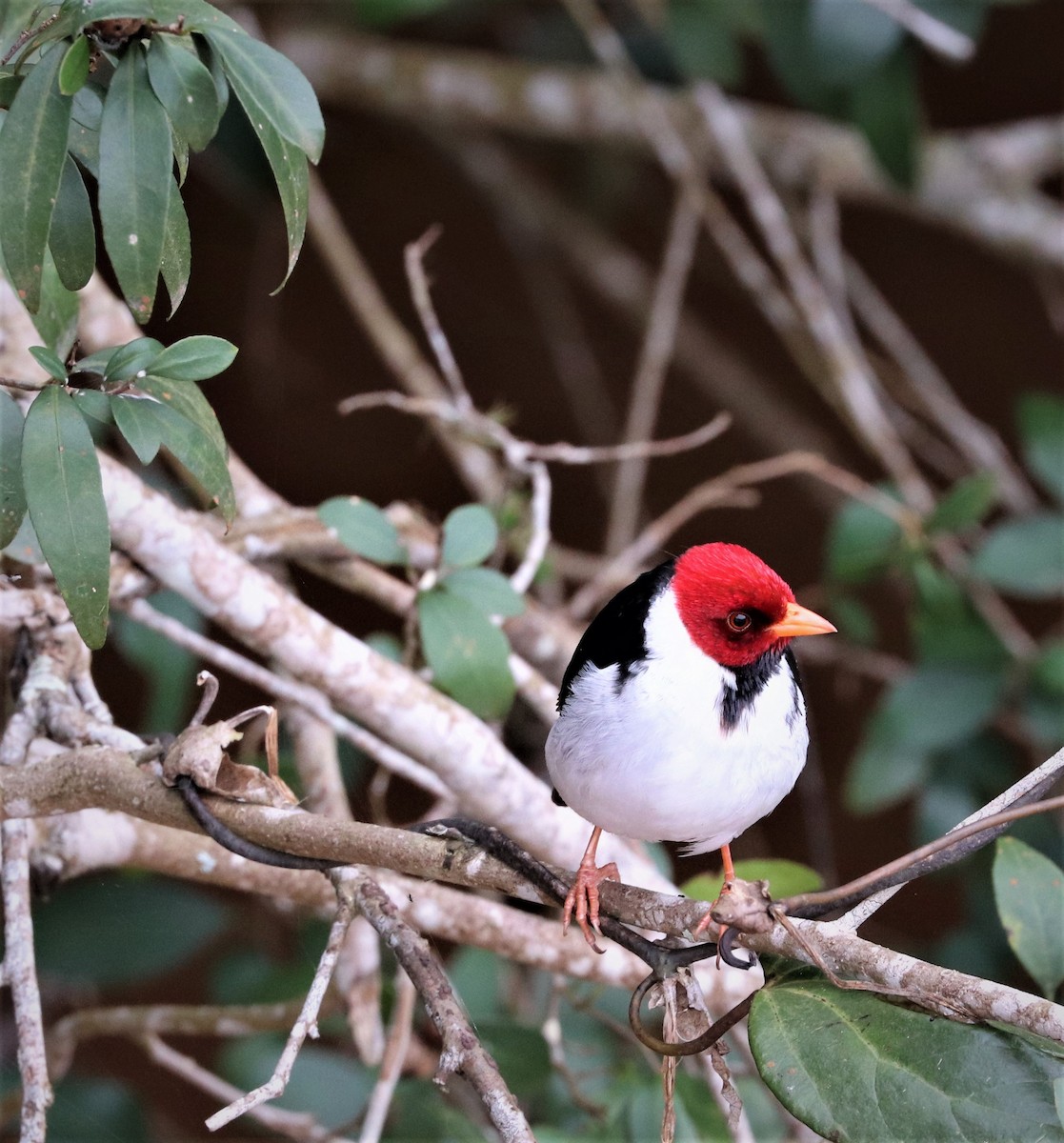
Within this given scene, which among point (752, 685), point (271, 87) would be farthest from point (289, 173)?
point (752, 685)

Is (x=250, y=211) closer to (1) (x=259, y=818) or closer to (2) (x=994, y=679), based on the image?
(2) (x=994, y=679)

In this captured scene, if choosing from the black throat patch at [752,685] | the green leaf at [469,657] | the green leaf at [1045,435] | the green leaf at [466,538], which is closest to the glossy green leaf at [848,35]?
the green leaf at [1045,435]

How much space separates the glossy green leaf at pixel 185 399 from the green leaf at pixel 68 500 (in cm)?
7

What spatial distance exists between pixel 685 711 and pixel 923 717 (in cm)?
148

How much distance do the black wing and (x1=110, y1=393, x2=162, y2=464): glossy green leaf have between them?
1.69 ft

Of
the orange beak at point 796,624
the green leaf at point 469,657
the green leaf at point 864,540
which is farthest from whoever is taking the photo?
the green leaf at point 864,540

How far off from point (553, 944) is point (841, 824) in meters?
2.75

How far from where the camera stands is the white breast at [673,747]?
3.93 feet

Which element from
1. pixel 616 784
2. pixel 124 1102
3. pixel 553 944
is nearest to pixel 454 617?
pixel 553 944

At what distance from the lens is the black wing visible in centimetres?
133

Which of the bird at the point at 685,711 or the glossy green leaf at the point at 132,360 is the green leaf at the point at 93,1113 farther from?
the glossy green leaf at the point at 132,360

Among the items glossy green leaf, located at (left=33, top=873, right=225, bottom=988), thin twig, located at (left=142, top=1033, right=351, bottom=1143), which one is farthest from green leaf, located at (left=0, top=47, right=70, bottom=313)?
glossy green leaf, located at (left=33, top=873, right=225, bottom=988)

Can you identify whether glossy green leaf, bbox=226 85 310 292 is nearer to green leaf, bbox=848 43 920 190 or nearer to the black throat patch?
the black throat patch

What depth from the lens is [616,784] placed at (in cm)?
121
